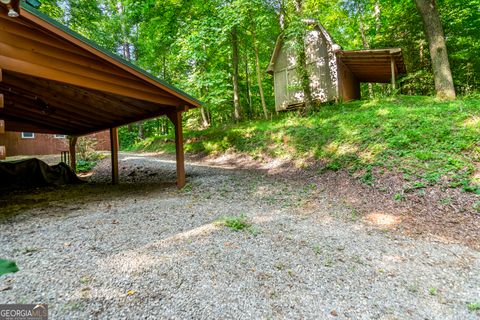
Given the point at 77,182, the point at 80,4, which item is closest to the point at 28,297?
the point at 77,182

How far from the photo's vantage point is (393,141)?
560 cm

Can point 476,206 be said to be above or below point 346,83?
below

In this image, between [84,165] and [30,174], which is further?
[84,165]

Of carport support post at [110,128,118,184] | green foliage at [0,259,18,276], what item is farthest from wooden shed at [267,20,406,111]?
green foliage at [0,259,18,276]

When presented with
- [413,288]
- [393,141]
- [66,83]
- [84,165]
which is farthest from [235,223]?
[84,165]

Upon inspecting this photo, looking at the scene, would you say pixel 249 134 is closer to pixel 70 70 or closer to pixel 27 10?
pixel 70 70

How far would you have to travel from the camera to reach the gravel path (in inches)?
81.4

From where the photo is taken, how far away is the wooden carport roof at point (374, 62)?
33.5 feet

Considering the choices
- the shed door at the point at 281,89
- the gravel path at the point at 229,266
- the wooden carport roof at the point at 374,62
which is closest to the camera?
the gravel path at the point at 229,266

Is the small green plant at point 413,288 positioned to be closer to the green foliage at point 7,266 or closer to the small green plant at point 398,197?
the small green plant at point 398,197

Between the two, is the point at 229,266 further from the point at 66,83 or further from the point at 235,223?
the point at 66,83

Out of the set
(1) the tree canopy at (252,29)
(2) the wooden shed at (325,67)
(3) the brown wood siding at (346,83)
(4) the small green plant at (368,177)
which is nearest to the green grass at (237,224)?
(4) the small green plant at (368,177)

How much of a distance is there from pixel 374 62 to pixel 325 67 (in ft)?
7.00

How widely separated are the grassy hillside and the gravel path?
5.34ft
